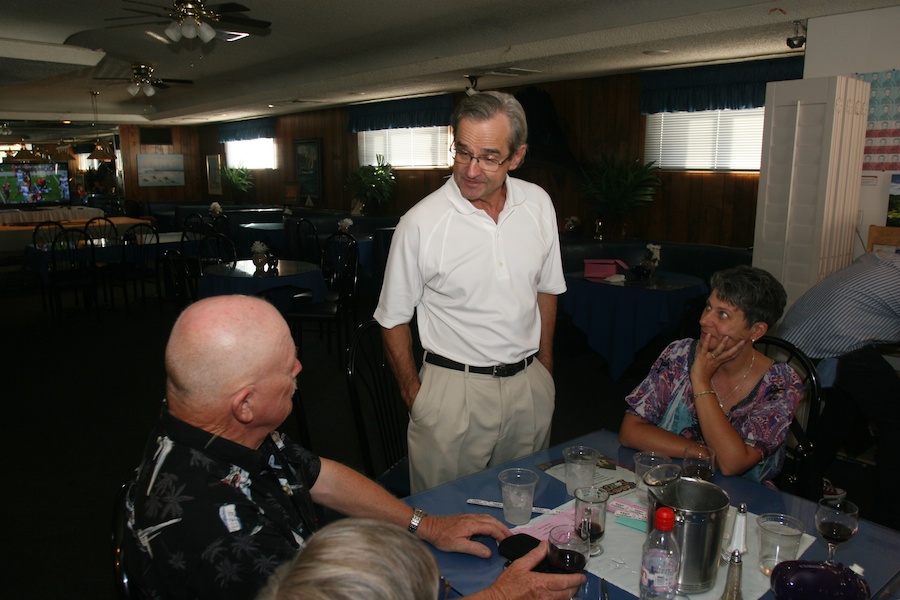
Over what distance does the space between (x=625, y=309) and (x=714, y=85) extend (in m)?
2.87

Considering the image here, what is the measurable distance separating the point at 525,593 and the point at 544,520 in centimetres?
33

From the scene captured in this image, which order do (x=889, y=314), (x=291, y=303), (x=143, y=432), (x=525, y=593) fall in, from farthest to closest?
(x=291, y=303), (x=143, y=432), (x=889, y=314), (x=525, y=593)

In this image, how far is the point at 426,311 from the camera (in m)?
1.95

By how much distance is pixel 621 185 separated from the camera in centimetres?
662

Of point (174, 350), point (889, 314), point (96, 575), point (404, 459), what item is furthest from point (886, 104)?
point (96, 575)

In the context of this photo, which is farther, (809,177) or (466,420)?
(809,177)

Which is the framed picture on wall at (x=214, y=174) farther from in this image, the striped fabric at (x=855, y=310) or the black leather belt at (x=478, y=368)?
the black leather belt at (x=478, y=368)

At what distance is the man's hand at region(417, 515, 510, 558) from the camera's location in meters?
1.29

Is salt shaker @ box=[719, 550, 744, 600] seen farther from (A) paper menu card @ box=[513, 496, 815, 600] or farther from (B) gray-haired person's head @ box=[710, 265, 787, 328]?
(B) gray-haired person's head @ box=[710, 265, 787, 328]

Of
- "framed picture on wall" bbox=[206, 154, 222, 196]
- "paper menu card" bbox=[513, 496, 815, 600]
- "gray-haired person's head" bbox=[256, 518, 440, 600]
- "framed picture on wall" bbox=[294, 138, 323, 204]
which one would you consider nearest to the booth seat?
"paper menu card" bbox=[513, 496, 815, 600]

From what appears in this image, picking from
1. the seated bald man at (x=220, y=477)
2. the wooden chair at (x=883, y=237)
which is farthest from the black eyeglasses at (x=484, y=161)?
the wooden chair at (x=883, y=237)

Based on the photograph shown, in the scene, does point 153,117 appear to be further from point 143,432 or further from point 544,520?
point 544,520

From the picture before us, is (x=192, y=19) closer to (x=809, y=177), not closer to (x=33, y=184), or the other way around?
(x=809, y=177)

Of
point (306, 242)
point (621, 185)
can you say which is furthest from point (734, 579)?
point (306, 242)
